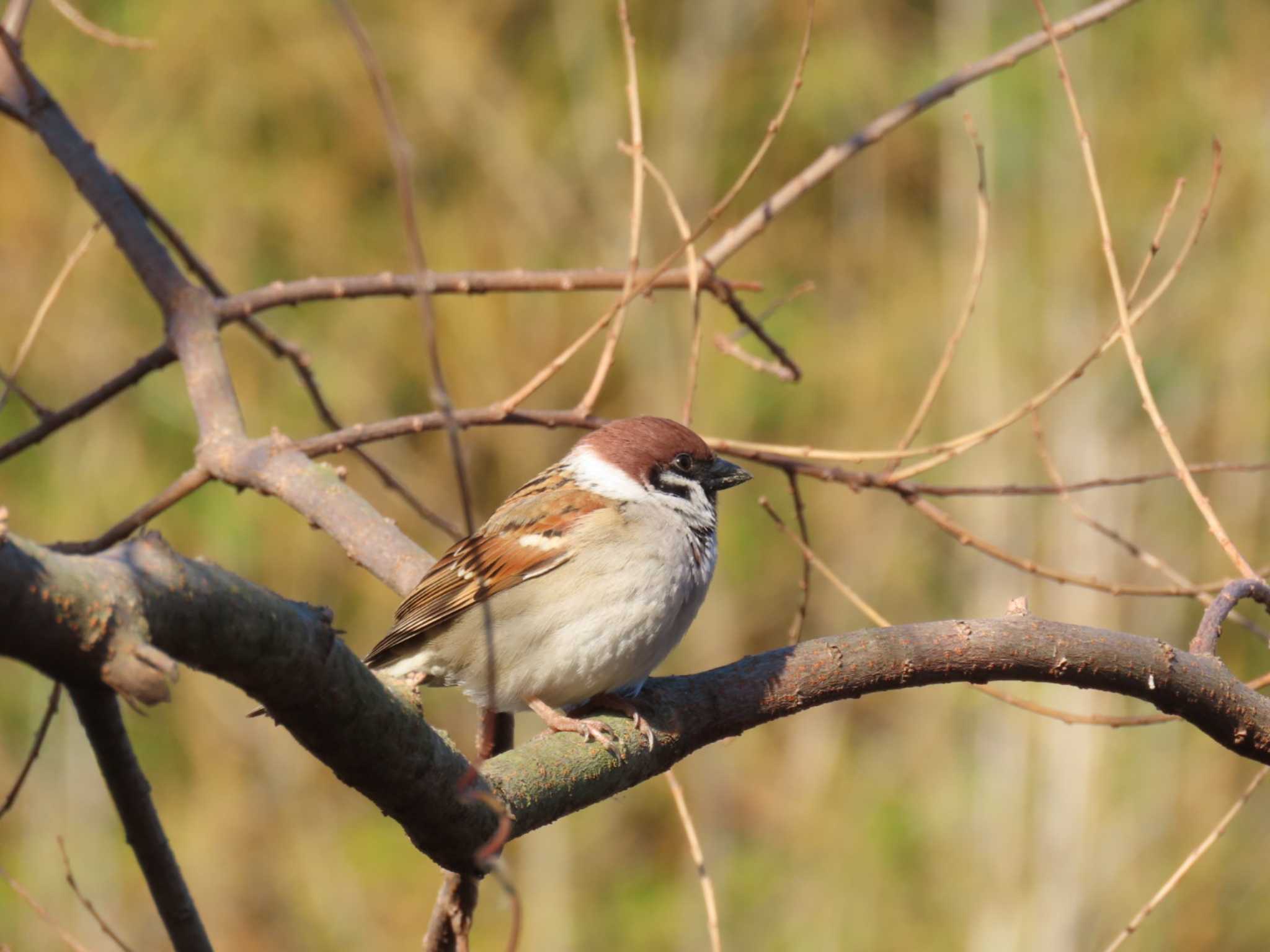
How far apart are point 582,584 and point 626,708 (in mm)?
504

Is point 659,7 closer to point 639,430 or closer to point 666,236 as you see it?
point 666,236

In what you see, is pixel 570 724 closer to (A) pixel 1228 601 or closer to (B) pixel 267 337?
(A) pixel 1228 601

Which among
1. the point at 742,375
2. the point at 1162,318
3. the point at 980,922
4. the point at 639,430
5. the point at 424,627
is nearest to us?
the point at 424,627

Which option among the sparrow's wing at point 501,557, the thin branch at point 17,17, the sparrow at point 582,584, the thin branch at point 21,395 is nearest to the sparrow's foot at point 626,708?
the sparrow at point 582,584

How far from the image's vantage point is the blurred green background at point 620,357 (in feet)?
23.3

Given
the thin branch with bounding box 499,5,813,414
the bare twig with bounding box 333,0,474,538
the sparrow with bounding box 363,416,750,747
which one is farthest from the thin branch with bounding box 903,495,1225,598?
the bare twig with bounding box 333,0,474,538

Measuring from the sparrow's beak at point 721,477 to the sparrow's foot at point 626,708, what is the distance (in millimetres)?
703

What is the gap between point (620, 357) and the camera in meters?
8.00

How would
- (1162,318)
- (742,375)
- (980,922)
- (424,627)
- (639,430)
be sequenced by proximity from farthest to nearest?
(742,375)
(1162,318)
(980,922)
(639,430)
(424,627)

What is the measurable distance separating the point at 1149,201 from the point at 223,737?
6.02 metres

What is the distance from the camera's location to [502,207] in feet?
26.6

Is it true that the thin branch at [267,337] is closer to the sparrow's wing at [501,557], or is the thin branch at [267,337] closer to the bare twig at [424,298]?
the sparrow's wing at [501,557]

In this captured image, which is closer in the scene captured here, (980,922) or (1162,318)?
(980,922)

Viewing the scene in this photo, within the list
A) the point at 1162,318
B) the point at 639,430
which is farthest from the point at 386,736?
the point at 1162,318
